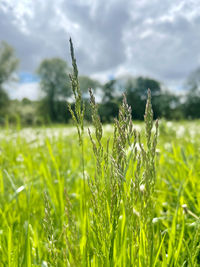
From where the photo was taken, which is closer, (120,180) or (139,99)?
(120,180)

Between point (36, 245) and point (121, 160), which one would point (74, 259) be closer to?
point (121, 160)

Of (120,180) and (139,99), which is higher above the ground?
(139,99)

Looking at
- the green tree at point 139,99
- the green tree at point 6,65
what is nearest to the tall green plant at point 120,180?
the green tree at point 139,99

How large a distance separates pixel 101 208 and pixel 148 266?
→ 225 mm

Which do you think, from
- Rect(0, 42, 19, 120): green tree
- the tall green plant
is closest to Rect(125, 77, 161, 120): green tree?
the tall green plant

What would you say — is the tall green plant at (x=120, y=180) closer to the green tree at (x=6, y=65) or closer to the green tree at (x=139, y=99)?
the green tree at (x=139, y=99)

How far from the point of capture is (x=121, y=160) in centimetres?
68

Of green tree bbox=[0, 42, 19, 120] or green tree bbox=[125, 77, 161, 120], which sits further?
green tree bbox=[0, 42, 19, 120]

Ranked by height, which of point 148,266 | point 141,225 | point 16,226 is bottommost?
point 16,226

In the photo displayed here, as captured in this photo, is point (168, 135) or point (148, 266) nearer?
point (148, 266)

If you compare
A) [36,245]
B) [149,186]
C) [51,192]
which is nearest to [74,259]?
[149,186]

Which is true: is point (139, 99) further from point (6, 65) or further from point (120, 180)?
point (6, 65)

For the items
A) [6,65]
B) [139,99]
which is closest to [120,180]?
[139,99]

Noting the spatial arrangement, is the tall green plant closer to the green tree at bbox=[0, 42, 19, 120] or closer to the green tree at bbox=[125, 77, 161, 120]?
the green tree at bbox=[125, 77, 161, 120]
